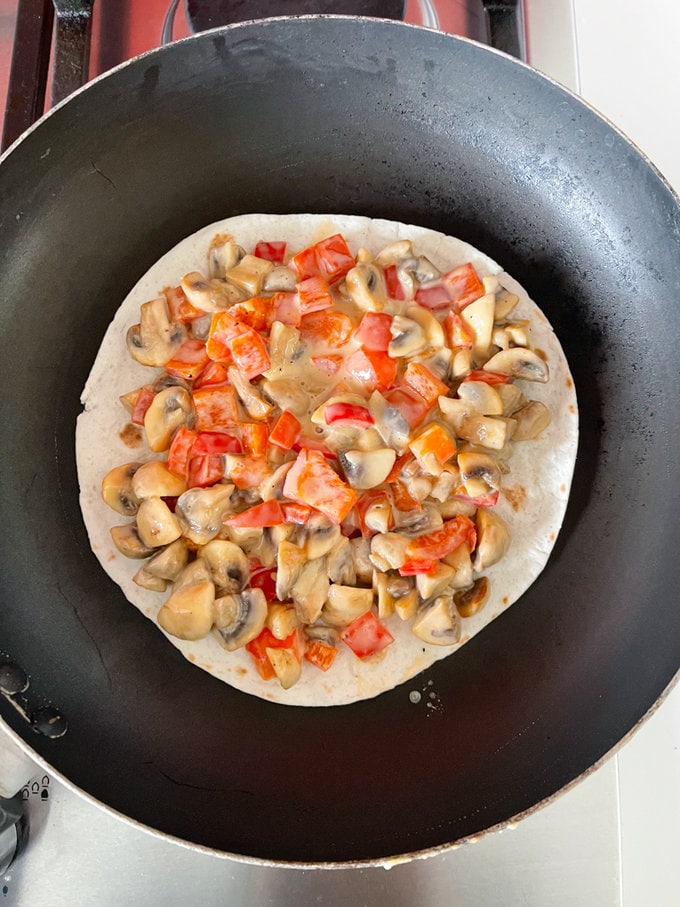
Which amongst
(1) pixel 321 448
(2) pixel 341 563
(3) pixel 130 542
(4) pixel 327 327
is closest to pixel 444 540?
(2) pixel 341 563

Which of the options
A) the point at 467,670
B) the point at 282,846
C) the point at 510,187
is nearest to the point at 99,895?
the point at 282,846

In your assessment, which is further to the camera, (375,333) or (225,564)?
(375,333)

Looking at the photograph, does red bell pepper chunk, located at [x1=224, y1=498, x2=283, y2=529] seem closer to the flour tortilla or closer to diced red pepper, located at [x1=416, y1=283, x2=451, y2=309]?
the flour tortilla

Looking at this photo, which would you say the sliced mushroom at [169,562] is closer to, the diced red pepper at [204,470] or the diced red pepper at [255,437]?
the diced red pepper at [204,470]

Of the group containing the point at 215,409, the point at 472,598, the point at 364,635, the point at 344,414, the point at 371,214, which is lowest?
the point at 472,598

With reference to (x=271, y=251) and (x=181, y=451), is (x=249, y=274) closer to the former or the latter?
(x=271, y=251)

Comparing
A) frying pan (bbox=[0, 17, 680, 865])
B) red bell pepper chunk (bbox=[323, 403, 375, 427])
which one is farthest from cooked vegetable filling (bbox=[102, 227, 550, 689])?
frying pan (bbox=[0, 17, 680, 865])
